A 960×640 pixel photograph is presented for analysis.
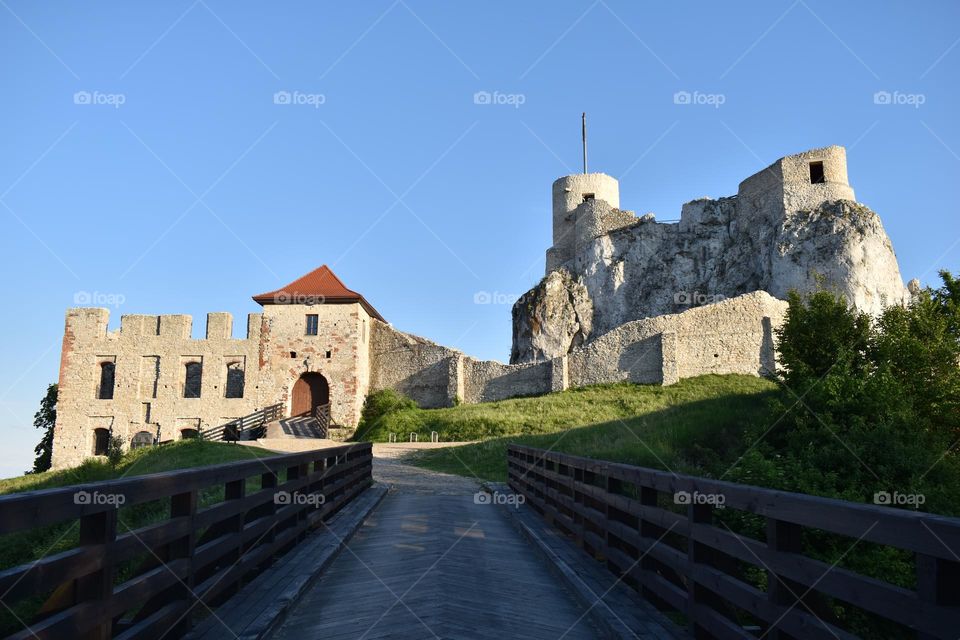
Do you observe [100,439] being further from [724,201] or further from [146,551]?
[724,201]

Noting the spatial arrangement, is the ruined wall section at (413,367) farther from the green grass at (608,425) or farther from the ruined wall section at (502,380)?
the green grass at (608,425)

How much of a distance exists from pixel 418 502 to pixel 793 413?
9.54 meters

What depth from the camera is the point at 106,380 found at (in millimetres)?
37188

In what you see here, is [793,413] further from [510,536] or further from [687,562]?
[687,562]

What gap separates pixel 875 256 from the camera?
127ft

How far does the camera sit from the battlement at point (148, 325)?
3600 cm

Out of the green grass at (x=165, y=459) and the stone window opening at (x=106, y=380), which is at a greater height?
the stone window opening at (x=106, y=380)

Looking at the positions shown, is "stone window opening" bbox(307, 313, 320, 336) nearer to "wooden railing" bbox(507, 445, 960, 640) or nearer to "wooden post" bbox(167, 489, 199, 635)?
"wooden railing" bbox(507, 445, 960, 640)

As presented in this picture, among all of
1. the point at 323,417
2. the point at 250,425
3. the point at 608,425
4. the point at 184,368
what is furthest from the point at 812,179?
the point at 184,368

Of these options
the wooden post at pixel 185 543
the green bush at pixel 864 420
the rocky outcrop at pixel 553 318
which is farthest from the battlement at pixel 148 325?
the wooden post at pixel 185 543

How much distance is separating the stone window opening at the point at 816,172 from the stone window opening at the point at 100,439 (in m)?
42.5

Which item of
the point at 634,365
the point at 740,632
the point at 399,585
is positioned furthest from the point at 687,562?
the point at 634,365

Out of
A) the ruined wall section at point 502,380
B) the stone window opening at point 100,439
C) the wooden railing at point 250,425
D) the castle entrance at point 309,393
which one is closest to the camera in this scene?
the wooden railing at point 250,425

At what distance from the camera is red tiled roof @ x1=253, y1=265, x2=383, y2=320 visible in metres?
36.1
